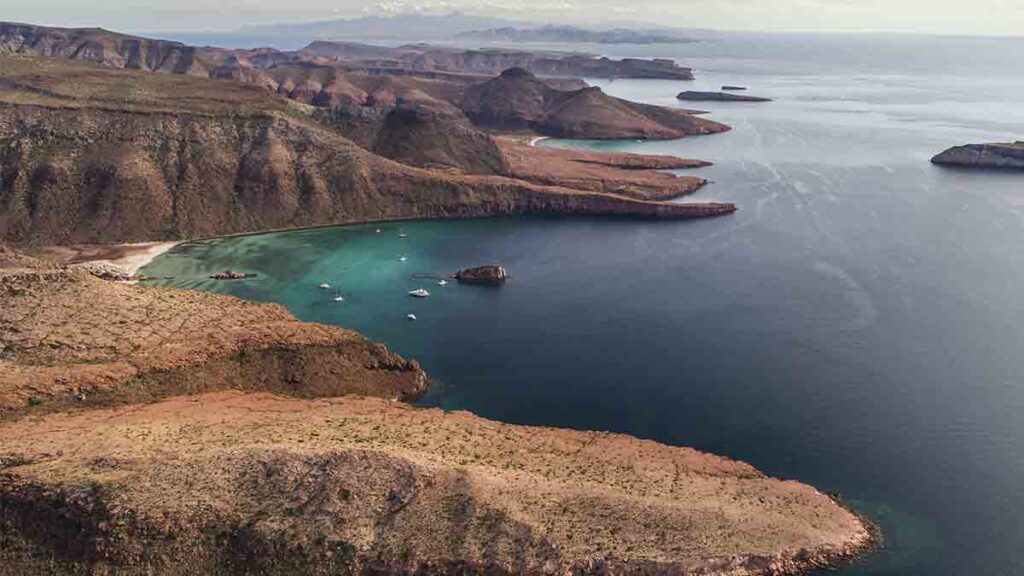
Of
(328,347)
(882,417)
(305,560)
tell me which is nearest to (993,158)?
(882,417)

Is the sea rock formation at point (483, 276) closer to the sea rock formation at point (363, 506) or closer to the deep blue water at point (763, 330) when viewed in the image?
the deep blue water at point (763, 330)

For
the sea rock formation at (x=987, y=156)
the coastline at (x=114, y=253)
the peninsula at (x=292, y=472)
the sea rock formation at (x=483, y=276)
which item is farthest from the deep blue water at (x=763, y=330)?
the sea rock formation at (x=987, y=156)

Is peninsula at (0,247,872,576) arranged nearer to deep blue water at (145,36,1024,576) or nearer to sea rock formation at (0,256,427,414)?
sea rock formation at (0,256,427,414)

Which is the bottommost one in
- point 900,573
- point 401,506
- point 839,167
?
point 900,573

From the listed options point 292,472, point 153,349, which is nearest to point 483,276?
point 153,349

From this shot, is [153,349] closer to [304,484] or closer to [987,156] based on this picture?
[304,484]

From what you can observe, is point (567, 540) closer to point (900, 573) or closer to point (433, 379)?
point (900, 573)
